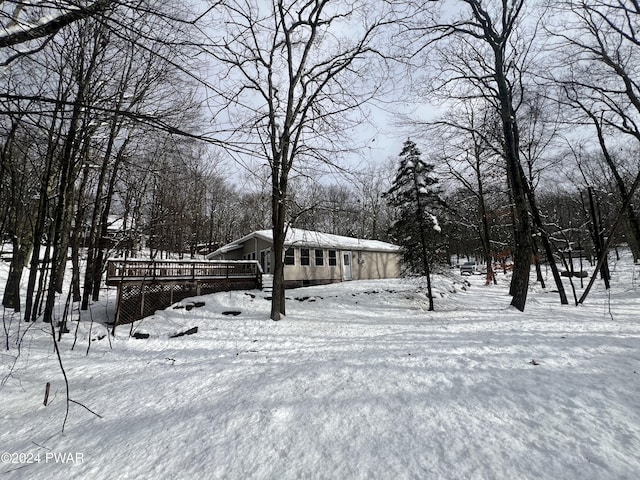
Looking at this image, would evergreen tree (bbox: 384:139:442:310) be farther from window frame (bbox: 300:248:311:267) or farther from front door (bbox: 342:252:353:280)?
front door (bbox: 342:252:353:280)

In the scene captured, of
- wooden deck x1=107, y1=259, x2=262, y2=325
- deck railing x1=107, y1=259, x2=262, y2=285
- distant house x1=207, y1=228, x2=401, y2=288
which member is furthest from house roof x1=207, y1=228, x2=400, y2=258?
wooden deck x1=107, y1=259, x2=262, y2=325

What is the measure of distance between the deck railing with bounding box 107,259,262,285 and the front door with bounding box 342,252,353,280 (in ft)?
25.2

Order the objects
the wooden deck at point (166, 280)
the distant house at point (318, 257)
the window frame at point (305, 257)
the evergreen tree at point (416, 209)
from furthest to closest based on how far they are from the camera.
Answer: the window frame at point (305, 257) < the distant house at point (318, 257) < the evergreen tree at point (416, 209) < the wooden deck at point (166, 280)

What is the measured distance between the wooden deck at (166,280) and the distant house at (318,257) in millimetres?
3772

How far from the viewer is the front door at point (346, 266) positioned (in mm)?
19109

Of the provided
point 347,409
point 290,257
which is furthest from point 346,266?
point 347,409

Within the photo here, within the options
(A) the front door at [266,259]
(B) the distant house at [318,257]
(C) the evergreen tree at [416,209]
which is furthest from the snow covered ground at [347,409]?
(A) the front door at [266,259]

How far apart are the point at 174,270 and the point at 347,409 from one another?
10.0 meters

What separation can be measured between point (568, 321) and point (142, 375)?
857cm

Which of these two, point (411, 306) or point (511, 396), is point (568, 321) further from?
point (411, 306)

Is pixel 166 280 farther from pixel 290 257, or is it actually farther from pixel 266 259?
pixel 290 257

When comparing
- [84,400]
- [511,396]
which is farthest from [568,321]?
[84,400]

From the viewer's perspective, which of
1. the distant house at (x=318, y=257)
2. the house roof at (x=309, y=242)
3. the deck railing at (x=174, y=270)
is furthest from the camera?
the distant house at (x=318, y=257)

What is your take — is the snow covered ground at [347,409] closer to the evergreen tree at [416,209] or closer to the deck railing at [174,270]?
the deck railing at [174,270]
